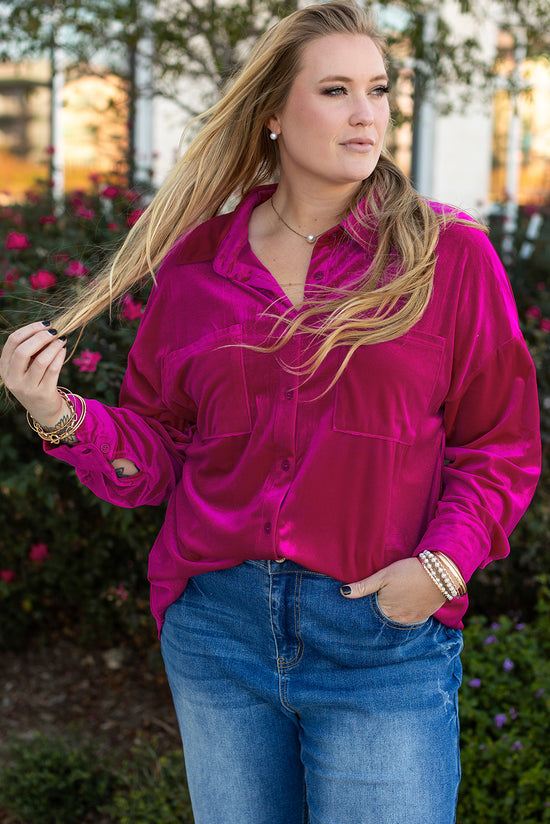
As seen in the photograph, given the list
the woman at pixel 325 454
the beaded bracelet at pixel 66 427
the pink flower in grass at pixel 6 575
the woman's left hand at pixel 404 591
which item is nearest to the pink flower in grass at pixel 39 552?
the pink flower in grass at pixel 6 575

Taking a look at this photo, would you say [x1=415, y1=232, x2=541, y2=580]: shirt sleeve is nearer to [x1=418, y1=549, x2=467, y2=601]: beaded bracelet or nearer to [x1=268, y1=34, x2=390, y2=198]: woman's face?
[x1=418, y1=549, x2=467, y2=601]: beaded bracelet

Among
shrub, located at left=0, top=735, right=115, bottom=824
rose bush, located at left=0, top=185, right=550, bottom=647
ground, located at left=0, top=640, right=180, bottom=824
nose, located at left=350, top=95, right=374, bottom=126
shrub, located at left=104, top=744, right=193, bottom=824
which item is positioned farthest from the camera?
ground, located at left=0, top=640, right=180, bottom=824

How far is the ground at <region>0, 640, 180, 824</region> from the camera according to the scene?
3621 millimetres

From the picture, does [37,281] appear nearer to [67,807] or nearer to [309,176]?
[309,176]

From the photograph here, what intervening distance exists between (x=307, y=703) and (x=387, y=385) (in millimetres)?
615

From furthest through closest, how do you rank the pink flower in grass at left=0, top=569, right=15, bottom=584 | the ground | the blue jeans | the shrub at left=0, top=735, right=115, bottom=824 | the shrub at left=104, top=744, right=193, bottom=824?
the pink flower in grass at left=0, top=569, right=15, bottom=584 → the ground → the shrub at left=0, top=735, right=115, bottom=824 → the shrub at left=104, top=744, right=193, bottom=824 → the blue jeans

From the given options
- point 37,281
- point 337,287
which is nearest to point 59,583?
point 37,281

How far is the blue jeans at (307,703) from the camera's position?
5.51 ft

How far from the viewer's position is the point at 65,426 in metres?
1.84

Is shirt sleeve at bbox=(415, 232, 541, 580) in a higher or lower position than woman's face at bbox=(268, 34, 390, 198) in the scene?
lower

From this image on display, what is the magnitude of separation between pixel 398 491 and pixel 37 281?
1.71 metres

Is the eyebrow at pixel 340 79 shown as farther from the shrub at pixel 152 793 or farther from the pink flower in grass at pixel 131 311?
the shrub at pixel 152 793

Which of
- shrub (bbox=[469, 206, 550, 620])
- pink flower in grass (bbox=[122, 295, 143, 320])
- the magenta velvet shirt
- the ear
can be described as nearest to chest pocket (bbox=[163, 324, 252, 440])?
the magenta velvet shirt

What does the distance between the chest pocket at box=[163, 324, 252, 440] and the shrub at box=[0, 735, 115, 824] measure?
5.85ft
